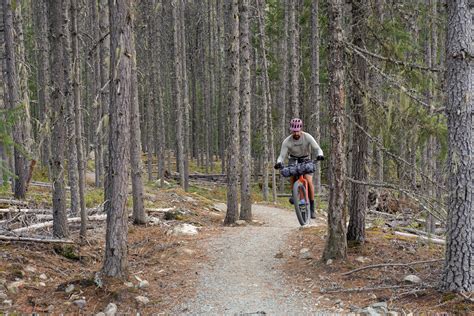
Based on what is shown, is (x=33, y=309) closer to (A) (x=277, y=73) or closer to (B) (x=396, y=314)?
(B) (x=396, y=314)

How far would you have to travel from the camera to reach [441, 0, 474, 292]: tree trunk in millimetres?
5188

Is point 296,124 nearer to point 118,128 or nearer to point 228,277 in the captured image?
point 228,277

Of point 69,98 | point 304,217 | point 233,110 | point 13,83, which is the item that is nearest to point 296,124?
point 304,217

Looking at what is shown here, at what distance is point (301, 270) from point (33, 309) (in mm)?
4150

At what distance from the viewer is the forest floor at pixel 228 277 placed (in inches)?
224

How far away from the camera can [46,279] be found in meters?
6.89

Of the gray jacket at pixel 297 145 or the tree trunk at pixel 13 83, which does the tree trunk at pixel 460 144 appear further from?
the tree trunk at pixel 13 83

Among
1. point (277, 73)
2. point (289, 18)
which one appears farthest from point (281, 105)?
point (277, 73)

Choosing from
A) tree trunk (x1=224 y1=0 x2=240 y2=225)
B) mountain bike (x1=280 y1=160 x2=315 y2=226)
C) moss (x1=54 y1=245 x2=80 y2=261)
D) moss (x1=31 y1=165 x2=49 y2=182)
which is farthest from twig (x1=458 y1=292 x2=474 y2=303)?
moss (x1=31 y1=165 x2=49 y2=182)

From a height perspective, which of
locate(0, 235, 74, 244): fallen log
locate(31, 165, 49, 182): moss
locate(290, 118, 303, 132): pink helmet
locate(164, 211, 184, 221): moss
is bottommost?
locate(164, 211, 184, 221): moss

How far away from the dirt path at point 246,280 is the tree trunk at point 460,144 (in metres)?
1.96

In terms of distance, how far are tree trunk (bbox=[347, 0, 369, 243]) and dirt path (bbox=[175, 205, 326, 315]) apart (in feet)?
5.35

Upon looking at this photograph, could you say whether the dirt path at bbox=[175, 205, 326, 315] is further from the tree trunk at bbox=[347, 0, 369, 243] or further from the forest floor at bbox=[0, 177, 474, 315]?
the tree trunk at bbox=[347, 0, 369, 243]

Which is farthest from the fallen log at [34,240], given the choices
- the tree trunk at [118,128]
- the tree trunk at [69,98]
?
the tree trunk at [118,128]
